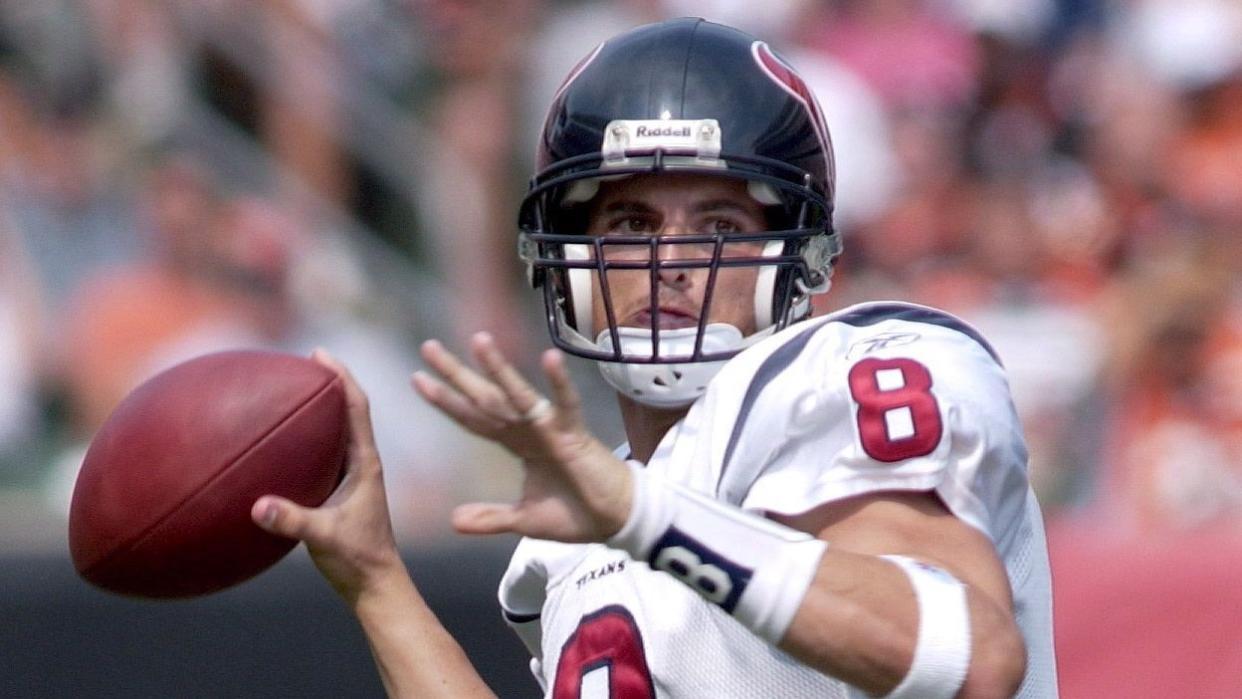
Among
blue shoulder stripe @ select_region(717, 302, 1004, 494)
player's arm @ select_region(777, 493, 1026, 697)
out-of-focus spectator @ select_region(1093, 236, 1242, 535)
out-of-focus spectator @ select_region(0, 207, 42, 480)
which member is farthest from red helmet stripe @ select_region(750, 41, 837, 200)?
out-of-focus spectator @ select_region(0, 207, 42, 480)

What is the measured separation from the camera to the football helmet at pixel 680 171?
2416 mm

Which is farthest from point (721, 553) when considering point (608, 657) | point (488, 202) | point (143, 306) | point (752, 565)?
point (488, 202)

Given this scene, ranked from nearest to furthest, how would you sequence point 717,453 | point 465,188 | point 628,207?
1. point 717,453
2. point 628,207
3. point 465,188

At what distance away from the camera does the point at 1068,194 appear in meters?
5.70

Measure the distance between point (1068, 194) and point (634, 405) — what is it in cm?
342

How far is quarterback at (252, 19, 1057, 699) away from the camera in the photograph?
1.81m

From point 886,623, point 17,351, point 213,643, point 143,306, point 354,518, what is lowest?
point 213,643

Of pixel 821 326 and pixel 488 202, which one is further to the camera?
pixel 488 202

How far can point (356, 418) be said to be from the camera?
8.05 feet

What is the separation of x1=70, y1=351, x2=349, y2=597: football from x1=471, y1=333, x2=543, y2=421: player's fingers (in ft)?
2.13

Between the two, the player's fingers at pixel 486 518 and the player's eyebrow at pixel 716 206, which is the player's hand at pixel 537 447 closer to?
the player's fingers at pixel 486 518

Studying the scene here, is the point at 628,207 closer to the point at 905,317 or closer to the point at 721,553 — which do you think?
the point at 905,317

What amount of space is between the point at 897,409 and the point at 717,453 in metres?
0.28

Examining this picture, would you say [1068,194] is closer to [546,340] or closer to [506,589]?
[546,340]
